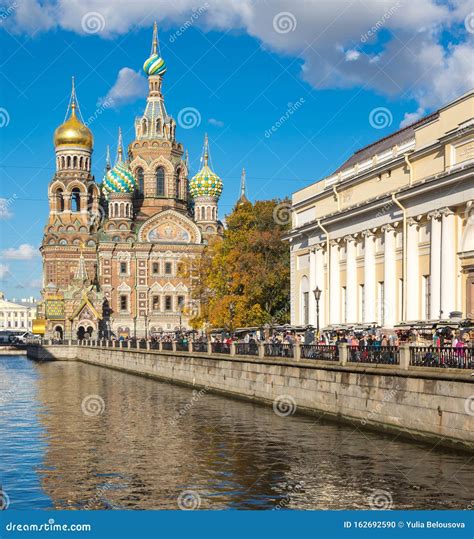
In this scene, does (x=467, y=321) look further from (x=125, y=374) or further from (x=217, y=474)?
(x=125, y=374)

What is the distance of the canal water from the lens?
59.4 ft

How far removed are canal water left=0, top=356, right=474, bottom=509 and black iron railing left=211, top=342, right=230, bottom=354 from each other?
687 cm

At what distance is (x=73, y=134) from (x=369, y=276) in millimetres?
74299

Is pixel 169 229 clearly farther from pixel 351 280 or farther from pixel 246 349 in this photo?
pixel 246 349

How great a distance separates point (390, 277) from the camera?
3822cm

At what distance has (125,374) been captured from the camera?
2400 inches

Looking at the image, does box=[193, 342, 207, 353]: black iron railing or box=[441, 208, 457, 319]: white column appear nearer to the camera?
box=[441, 208, 457, 319]: white column

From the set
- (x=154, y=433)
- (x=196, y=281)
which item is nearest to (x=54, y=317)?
A: (x=196, y=281)

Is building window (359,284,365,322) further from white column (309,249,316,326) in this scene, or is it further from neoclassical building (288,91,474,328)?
white column (309,249,316,326)

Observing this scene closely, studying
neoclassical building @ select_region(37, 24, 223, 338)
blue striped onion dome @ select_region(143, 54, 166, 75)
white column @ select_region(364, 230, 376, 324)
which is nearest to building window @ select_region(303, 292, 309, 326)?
white column @ select_region(364, 230, 376, 324)
